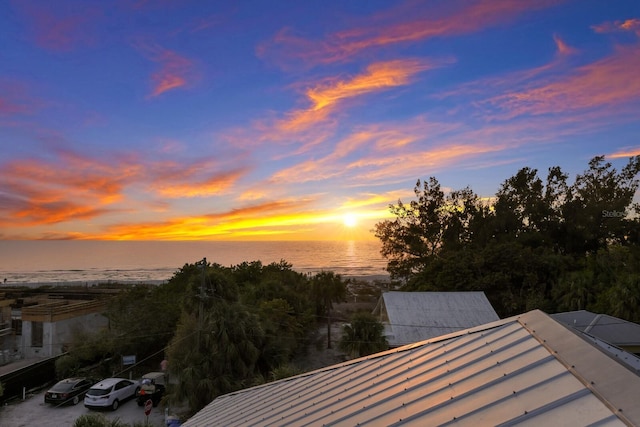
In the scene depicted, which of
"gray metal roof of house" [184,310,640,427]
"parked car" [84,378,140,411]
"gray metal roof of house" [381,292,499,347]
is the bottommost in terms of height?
"parked car" [84,378,140,411]

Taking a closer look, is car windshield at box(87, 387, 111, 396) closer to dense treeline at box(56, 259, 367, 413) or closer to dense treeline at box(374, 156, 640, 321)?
dense treeline at box(56, 259, 367, 413)

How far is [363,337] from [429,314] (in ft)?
18.4

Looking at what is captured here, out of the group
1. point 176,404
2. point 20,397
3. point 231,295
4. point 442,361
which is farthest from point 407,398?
point 20,397

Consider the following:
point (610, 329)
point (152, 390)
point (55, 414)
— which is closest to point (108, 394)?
point (152, 390)

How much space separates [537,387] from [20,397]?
25.5m

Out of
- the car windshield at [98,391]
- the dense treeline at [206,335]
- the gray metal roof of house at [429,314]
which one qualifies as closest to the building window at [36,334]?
the dense treeline at [206,335]

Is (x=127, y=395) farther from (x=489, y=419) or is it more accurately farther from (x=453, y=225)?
(x=453, y=225)

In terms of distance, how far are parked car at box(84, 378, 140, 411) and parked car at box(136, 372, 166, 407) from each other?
74cm

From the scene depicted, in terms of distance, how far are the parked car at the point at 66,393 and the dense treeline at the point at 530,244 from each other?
27.6m

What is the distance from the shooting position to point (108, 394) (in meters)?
18.5

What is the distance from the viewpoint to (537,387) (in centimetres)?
389

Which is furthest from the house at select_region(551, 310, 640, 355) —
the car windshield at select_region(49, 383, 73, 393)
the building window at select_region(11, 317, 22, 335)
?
the building window at select_region(11, 317, 22, 335)

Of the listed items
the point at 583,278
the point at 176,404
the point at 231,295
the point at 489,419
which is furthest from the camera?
the point at 583,278

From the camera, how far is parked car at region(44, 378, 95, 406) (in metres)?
19.1
